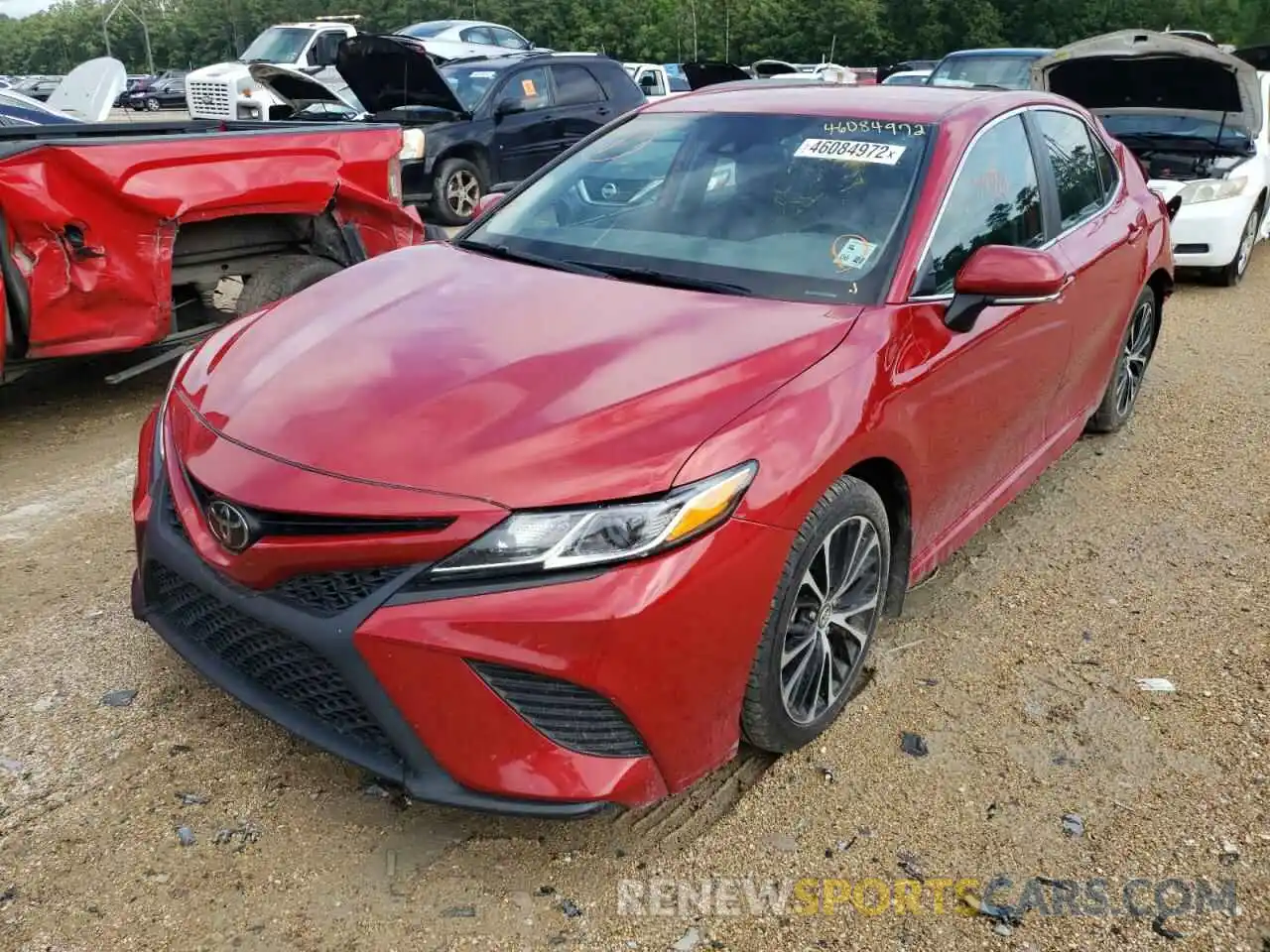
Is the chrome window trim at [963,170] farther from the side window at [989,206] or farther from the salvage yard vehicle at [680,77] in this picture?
the salvage yard vehicle at [680,77]

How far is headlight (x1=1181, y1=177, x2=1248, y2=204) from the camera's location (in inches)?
317

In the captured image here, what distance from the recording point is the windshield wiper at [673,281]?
9.71 feet

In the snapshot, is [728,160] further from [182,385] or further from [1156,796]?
[1156,796]

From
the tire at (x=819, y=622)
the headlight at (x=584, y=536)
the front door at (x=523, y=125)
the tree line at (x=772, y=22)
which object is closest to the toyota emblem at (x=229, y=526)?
the headlight at (x=584, y=536)

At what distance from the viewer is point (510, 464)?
2195mm

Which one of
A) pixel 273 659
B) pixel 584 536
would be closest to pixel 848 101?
pixel 584 536

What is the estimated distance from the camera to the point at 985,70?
1309 centimetres

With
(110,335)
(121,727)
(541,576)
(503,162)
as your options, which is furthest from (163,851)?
(503,162)

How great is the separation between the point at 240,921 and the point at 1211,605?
3.14 metres

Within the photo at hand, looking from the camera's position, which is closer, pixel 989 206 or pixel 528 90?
pixel 989 206

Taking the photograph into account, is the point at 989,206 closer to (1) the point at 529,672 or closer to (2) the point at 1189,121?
(1) the point at 529,672

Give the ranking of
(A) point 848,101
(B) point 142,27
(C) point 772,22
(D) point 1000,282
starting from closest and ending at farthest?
(D) point 1000,282 → (A) point 848,101 → (C) point 772,22 → (B) point 142,27

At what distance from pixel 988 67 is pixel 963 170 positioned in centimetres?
1112

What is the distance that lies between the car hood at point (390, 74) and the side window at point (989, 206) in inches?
302
